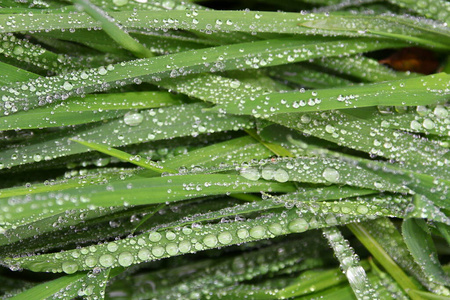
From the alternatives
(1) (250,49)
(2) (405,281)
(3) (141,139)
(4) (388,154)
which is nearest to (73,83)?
(3) (141,139)

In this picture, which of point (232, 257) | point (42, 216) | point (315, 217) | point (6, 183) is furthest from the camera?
point (232, 257)

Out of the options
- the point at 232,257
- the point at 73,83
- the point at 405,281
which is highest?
the point at 73,83

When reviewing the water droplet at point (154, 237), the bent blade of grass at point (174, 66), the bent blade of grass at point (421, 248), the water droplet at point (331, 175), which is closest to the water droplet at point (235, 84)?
the bent blade of grass at point (174, 66)

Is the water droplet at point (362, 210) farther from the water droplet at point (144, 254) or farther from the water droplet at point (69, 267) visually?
the water droplet at point (69, 267)

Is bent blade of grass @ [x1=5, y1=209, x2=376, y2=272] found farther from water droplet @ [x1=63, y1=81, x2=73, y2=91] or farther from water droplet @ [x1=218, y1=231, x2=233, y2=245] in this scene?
water droplet @ [x1=63, y1=81, x2=73, y2=91]

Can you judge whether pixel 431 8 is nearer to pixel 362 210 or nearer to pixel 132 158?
pixel 362 210

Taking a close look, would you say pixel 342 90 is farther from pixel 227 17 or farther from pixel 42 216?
pixel 42 216

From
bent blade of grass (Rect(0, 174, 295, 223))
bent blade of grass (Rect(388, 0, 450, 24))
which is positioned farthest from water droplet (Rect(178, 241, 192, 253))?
bent blade of grass (Rect(388, 0, 450, 24))
